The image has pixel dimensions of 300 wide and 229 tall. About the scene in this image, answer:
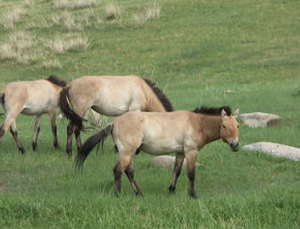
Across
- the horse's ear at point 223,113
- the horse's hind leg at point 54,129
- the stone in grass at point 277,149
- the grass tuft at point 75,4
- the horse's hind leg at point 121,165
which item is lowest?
the grass tuft at point 75,4

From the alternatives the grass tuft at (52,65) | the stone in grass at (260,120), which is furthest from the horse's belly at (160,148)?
the grass tuft at (52,65)

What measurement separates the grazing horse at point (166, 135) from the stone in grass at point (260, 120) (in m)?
4.61

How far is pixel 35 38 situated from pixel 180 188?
1875 cm

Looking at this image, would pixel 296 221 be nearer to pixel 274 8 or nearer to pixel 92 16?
pixel 274 8

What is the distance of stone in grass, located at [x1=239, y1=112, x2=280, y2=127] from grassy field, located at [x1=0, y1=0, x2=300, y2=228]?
13.0 inches

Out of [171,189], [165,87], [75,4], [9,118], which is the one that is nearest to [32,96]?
[9,118]

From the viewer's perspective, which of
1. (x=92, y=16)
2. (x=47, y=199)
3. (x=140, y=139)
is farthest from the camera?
(x=92, y=16)

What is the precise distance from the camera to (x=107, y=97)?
12977 mm

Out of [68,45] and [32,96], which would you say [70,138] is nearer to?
[32,96]

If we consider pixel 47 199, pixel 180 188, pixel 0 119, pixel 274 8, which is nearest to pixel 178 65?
pixel 274 8

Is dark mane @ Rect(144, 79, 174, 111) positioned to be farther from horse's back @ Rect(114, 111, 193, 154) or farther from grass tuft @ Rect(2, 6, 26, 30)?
grass tuft @ Rect(2, 6, 26, 30)

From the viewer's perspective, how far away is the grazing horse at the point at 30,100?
12977 mm

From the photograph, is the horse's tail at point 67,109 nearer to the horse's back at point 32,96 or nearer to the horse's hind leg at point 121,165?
the horse's back at point 32,96

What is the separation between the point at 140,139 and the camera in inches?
365
